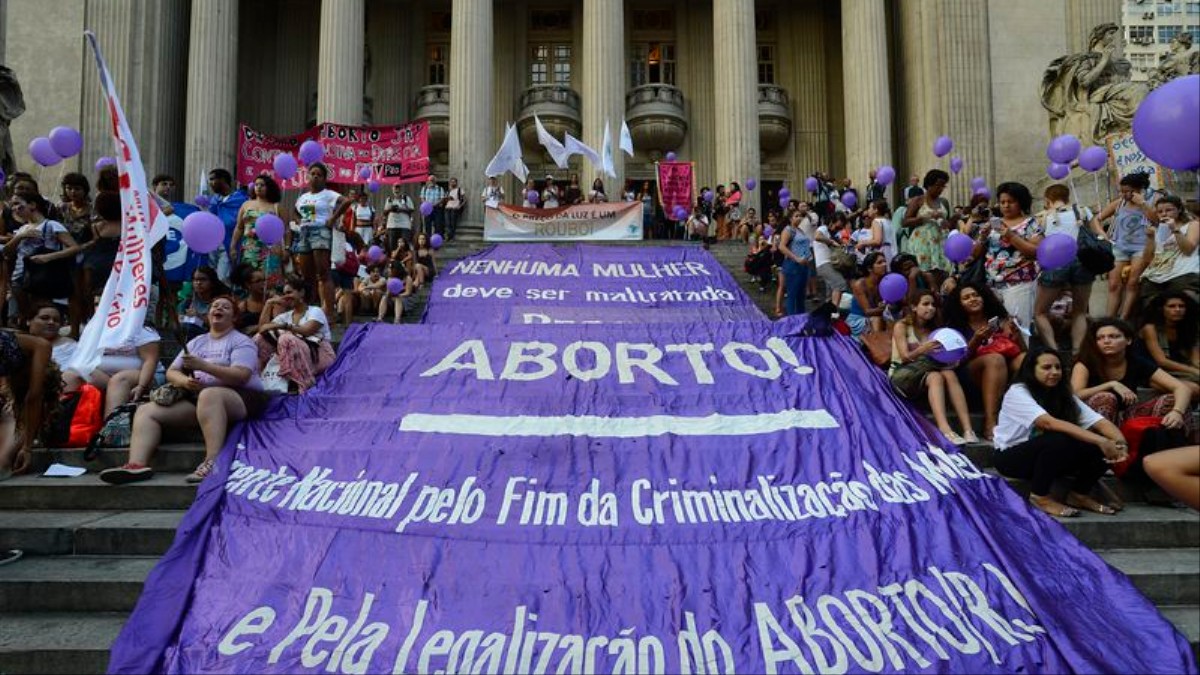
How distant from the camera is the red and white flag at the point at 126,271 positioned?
4.93 m

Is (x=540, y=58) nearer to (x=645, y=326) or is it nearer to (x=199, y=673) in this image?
(x=645, y=326)

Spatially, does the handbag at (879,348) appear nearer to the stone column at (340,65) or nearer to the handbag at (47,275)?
the handbag at (47,275)

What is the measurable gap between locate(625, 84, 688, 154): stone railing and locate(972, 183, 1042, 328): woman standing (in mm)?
19218

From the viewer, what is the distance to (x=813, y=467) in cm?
480

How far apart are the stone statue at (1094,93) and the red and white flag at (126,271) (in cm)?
1308

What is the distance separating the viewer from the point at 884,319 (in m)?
7.65

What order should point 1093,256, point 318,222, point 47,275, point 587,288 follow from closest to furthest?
point 1093,256
point 47,275
point 318,222
point 587,288

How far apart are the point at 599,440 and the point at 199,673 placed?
2594 millimetres

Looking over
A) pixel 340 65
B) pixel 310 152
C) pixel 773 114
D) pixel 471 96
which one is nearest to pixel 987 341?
pixel 310 152

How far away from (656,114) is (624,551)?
2356cm

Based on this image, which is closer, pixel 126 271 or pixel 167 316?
pixel 126 271

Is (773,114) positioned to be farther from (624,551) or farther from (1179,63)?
(624,551)

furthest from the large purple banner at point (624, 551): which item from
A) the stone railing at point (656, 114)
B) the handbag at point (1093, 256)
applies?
the stone railing at point (656, 114)

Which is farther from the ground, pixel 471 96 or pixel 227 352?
pixel 471 96
